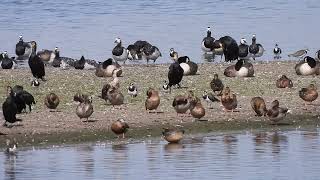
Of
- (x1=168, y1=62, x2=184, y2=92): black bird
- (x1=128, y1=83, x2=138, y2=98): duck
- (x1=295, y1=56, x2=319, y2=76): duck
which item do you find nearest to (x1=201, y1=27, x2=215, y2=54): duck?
(x1=295, y1=56, x2=319, y2=76): duck

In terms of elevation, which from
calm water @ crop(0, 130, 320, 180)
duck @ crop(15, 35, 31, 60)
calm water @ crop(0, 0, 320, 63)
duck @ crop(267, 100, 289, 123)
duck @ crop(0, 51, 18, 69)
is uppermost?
calm water @ crop(0, 0, 320, 63)

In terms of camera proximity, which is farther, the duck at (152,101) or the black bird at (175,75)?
the black bird at (175,75)

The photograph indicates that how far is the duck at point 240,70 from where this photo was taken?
3241 centimetres

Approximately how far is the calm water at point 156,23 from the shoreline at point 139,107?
5.18 meters

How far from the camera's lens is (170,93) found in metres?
29.4

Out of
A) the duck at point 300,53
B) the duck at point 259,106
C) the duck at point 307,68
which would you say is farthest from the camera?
the duck at point 300,53

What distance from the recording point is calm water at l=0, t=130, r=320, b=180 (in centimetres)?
2036

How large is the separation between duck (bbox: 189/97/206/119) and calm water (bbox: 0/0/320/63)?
12.5 metres

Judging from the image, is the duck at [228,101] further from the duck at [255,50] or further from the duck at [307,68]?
the duck at [255,50]

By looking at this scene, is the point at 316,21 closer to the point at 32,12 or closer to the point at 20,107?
the point at 32,12

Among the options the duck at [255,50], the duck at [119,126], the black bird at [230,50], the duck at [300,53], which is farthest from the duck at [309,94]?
the duck at [255,50]

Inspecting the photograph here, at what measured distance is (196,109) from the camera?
995 inches

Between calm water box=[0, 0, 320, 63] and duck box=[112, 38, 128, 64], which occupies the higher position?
calm water box=[0, 0, 320, 63]

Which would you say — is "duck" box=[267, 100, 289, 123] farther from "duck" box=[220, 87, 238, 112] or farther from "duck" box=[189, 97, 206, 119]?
"duck" box=[189, 97, 206, 119]
